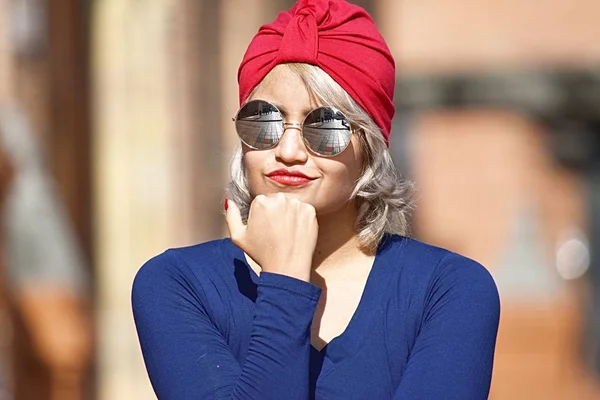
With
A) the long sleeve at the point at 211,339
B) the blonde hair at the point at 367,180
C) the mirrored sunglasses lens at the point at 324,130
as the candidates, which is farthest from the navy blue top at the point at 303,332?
the mirrored sunglasses lens at the point at 324,130

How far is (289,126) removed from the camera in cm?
215

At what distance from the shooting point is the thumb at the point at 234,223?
6.91ft

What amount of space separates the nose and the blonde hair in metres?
0.07

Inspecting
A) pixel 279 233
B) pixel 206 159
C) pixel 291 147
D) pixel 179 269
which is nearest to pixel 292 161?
pixel 291 147

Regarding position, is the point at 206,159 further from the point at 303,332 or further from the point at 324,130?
the point at 303,332

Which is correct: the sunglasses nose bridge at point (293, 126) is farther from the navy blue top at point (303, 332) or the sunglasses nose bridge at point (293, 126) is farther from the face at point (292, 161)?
the navy blue top at point (303, 332)

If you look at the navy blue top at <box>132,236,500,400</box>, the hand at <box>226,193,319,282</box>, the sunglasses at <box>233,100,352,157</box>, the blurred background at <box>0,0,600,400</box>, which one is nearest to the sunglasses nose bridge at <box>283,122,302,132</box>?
the sunglasses at <box>233,100,352,157</box>

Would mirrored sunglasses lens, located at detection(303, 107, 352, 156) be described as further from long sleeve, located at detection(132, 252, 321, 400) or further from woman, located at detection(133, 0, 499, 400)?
long sleeve, located at detection(132, 252, 321, 400)

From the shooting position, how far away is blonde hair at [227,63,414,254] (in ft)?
7.06

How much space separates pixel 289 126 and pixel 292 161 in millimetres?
56

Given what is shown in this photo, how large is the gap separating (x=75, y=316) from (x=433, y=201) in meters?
6.41

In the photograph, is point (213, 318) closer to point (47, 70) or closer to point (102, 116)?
point (47, 70)

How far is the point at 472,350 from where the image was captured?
2.06 m

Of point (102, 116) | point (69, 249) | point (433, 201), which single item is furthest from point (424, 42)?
point (69, 249)
